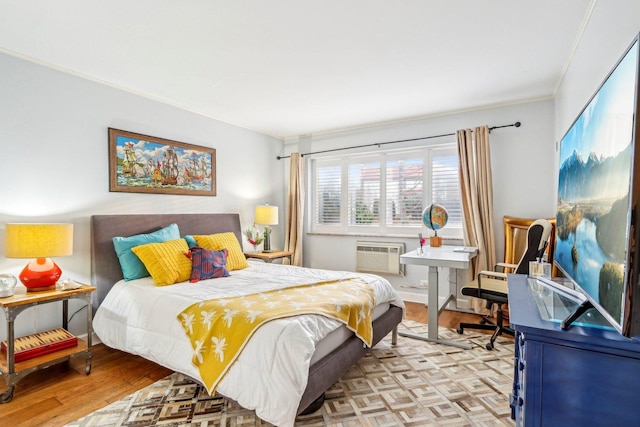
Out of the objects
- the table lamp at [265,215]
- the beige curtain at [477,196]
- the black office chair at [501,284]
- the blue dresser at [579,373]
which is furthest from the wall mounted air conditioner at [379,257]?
the blue dresser at [579,373]

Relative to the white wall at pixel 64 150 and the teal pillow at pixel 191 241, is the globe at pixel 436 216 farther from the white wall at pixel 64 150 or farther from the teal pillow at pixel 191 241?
the white wall at pixel 64 150

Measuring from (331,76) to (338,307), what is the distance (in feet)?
6.90

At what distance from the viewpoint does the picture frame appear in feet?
10.6

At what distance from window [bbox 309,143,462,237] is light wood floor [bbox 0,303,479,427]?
317cm

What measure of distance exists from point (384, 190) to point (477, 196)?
49.6 inches

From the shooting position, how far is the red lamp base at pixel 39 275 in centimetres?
241

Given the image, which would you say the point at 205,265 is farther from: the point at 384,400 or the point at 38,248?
the point at 384,400

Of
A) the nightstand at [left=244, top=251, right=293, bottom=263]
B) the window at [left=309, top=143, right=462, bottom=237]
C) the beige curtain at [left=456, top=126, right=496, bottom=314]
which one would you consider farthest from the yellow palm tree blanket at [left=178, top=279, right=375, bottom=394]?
the window at [left=309, top=143, right=462, bottom=237]

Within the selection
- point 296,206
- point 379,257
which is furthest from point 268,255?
point 379,257

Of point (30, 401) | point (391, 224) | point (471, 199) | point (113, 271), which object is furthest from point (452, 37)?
point (30, 401)

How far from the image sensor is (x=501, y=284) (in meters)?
3.15

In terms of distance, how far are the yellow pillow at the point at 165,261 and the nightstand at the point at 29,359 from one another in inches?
18.1

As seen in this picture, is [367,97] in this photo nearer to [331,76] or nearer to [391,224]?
[331,76]

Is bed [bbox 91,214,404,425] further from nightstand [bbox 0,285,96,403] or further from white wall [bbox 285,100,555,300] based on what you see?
white wall [bbox 285,100,555,300]
